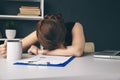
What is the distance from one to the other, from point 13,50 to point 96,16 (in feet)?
9.42

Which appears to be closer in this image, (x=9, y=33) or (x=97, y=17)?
(x=9, y=33)

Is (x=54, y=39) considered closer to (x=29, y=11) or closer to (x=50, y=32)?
(x=50, y=32)


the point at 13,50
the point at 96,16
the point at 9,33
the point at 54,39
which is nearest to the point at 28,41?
the point at 54,39

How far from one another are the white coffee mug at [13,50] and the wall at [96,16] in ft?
8.62

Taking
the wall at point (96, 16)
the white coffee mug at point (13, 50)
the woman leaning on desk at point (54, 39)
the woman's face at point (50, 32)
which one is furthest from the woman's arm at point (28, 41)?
the wall at point (96, 16)

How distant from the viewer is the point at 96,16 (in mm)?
3990

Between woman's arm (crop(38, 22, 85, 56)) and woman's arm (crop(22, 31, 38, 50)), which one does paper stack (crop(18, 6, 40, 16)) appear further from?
woman's arm (crop(38, 22, 85, 56))

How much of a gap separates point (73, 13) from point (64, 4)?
224 mm

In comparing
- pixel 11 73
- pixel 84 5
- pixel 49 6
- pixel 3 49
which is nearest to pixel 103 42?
pixel 84 5

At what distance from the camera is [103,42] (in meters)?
4.00

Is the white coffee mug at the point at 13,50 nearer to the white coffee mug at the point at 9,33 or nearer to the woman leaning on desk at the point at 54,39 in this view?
the woman leaning on desk at the point at 54,39

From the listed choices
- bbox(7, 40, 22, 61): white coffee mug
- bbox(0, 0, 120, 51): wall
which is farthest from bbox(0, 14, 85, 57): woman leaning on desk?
bbox(0, 0, 120, 51): wall

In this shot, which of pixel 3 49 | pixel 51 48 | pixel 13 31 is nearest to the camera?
pixel 3 49

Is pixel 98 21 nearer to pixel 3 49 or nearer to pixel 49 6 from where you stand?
pixel 49 6
